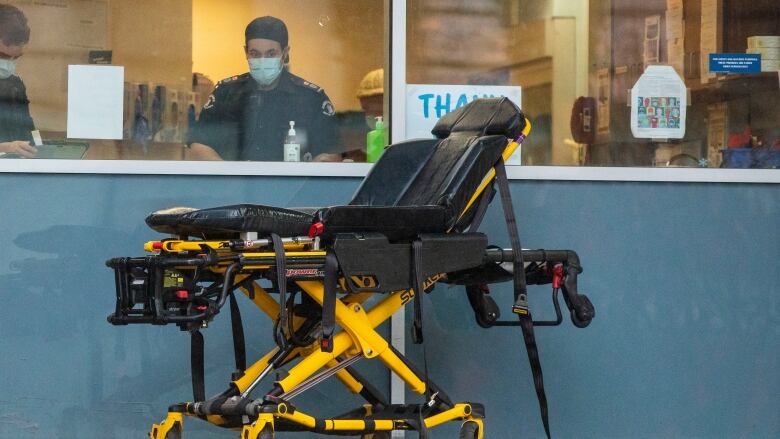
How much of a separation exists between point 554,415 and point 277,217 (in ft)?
6.91

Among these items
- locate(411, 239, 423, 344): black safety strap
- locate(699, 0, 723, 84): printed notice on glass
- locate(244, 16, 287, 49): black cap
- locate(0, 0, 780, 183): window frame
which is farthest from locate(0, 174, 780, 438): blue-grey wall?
locate(411, 239, 423, 344): black safety strap

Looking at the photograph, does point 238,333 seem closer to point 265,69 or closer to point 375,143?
point 375,143

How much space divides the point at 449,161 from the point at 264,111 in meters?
1.21

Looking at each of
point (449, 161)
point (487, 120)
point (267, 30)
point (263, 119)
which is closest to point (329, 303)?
point (449, 161)

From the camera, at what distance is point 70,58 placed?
567cm

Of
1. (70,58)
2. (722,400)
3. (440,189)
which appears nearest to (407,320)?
(440,189)

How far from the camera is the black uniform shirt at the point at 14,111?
5605 millimetres

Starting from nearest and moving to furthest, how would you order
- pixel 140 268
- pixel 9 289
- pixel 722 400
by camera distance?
pixel 140 268, pixel 9 289, pixel 722 400

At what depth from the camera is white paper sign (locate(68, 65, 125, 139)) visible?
18.5 feet

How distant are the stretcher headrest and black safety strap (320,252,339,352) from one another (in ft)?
3.06

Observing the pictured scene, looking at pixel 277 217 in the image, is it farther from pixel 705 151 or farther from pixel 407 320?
pixel 705 151

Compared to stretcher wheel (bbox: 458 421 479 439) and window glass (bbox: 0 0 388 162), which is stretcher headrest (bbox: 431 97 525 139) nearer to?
window glass (bbox: 0 0 388 162)

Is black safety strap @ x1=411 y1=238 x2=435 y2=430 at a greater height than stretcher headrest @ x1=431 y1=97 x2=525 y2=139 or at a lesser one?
lesser

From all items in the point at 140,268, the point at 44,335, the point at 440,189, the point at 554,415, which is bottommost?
the point at 554,415
